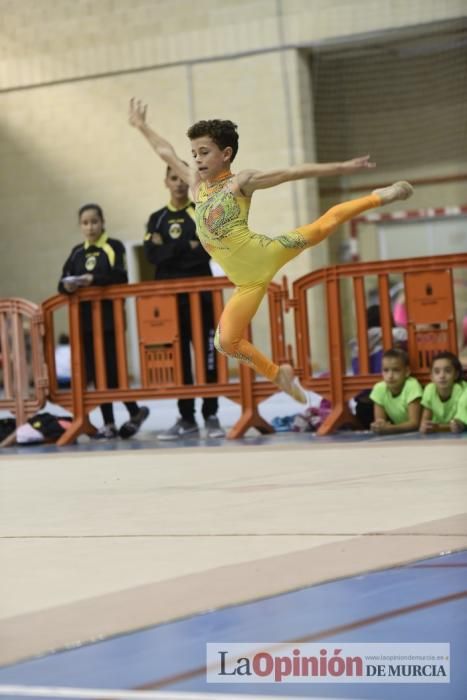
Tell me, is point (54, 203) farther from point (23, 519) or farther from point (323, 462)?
point (23, 519)

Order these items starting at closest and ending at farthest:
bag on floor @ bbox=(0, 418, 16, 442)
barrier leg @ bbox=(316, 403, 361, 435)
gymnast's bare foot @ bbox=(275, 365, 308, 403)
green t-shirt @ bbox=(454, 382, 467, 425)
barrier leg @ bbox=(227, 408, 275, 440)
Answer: gymnast's bare foot @ bbox=(275, 365, 308, 403), green t-shirt @ bbox=(454, 382, 467, 425), barrier leg @ bbox=(316, 403, 361, 435), barrier leg @ bbox=(227, 408, 275, 440), bag on floor @ bbox=(0, 418, 16, 442)

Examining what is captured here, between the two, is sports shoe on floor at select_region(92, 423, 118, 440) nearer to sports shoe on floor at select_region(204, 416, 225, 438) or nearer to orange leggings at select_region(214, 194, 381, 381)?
sports shoe on floor at select_region(204, 416, 225, 438)

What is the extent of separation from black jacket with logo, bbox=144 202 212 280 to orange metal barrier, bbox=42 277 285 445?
0.76 feet

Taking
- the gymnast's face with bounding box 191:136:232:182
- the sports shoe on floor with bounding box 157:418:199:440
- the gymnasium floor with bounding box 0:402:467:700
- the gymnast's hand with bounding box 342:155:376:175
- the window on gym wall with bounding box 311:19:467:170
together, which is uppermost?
the window on gym wall with bounding box 311:19:467:170

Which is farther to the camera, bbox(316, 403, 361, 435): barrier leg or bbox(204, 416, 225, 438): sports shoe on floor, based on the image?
bbox(204, 416, 225, 438): sports shoe on floor

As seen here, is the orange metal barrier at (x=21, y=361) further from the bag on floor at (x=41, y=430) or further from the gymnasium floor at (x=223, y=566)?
the gymnasium floor at (x=223, y=566)

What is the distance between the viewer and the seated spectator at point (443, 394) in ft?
24.8

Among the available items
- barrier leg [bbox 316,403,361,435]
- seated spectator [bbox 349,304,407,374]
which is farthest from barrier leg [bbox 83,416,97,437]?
seated spectator [bbox 349,304,407,374]

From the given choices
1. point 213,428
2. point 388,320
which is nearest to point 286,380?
point 388,320

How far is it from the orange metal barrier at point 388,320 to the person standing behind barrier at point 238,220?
71.6 inches

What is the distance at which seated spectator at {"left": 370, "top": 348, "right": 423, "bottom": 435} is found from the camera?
772 cm

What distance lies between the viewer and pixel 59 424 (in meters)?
8.85

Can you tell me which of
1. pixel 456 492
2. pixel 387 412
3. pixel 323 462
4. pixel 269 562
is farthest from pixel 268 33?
pixel 269 562

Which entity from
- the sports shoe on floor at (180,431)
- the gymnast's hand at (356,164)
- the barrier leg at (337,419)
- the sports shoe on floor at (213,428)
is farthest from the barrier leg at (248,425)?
the gymnast's hand at (356,164)
